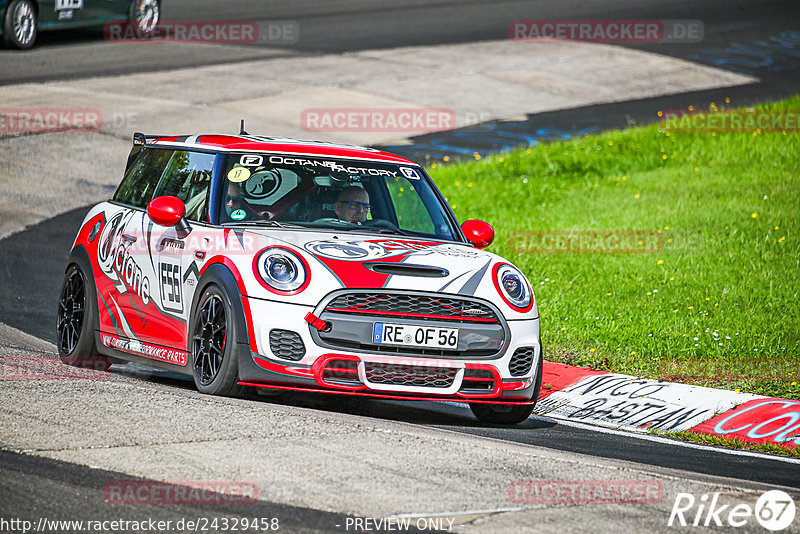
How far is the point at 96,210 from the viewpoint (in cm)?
930

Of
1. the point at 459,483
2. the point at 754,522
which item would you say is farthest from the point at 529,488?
the point at 754,522

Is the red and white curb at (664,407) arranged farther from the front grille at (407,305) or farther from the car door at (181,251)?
the car door at (181,251)

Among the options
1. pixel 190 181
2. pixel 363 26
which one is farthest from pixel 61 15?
pixel 190 181

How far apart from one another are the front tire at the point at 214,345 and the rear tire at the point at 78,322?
1.47m

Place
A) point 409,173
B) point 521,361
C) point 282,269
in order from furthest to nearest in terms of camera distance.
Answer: point 409,173 → point 521,361 → point 282,269

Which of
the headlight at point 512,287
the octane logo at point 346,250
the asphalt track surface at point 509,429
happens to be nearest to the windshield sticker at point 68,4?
the asphalt track surface at point 509,429

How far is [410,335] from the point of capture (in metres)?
7.15

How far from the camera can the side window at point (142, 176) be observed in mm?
8867

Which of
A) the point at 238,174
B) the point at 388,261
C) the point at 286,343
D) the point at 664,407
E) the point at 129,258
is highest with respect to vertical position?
the point at 238,174

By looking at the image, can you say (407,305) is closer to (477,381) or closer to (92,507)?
(477,381)

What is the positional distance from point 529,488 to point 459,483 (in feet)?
1.06

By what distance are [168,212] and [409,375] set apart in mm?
1975

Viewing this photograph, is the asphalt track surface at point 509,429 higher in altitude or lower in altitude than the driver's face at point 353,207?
lower

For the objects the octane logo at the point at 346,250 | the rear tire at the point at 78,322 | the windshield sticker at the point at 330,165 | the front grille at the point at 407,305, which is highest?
the windshield sticker at the point at 330,165
